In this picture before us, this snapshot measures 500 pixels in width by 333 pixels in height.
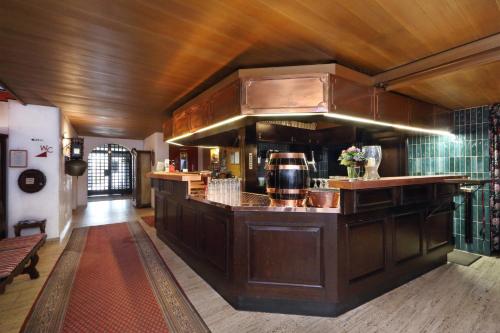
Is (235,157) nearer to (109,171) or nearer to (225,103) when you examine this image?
(225,103)

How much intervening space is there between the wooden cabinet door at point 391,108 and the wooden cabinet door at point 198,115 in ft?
7.69

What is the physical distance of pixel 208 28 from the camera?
2.11 m

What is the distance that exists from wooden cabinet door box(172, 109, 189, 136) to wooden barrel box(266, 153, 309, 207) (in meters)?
2.49

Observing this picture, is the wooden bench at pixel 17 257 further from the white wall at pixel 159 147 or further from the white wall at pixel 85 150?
the white wall at pixel 85 150

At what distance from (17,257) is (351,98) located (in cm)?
406

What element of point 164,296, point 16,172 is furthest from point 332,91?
point 16,172

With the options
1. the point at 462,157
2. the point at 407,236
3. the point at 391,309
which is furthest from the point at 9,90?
the point at 462,157

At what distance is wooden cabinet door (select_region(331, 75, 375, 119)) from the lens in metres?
2.78

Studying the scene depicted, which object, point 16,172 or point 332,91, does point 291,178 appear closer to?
point 332,91

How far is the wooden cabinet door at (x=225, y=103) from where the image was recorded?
2896mm

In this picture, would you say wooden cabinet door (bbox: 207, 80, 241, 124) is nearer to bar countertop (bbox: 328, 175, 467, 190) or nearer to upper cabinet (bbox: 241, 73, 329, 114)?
upper cabinet (bbox: 241, 73, 329, 114)

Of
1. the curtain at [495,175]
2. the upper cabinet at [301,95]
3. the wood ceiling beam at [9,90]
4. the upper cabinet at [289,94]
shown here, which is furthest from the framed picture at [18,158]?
the curtain at [495,175]

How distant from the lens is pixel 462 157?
4.34m

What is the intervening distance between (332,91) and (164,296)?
286 cm
